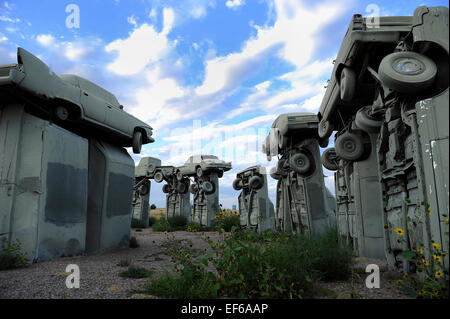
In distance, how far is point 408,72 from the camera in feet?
12.1

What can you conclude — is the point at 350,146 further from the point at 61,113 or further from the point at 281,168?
the point at 61,113

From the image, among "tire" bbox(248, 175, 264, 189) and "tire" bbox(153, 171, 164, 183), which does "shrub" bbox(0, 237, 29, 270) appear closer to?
"tire" bbox(248, 175, 264, 189)

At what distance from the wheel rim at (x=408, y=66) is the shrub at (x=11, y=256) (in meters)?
6.79

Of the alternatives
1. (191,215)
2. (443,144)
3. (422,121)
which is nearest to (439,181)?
(443,144)

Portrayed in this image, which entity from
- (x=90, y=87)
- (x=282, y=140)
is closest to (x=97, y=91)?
(x=90, y=87)

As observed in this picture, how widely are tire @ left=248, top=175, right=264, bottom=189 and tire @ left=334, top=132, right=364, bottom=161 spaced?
294 inches

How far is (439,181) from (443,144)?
41cm

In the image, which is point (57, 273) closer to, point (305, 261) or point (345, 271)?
point (305, 261)

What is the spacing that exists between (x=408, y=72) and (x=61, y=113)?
22.2ft

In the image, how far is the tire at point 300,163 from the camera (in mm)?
9445

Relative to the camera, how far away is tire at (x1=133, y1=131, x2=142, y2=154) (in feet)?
30.8

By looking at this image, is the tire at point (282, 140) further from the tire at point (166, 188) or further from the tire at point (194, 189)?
the tire at point (166, 188)

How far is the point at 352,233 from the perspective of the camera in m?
6.84

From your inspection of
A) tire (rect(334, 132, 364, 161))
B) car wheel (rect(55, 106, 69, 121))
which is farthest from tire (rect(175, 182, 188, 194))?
tire (rect(334, 132, 364, 161))
